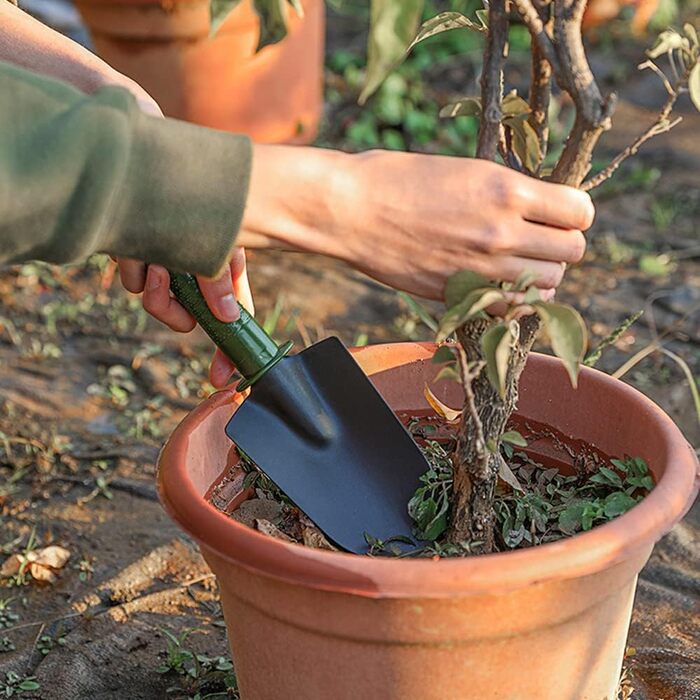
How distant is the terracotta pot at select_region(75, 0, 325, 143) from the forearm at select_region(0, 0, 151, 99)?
1.49 meters

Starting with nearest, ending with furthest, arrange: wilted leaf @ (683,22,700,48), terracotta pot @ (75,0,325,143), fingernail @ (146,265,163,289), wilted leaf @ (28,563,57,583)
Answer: wilted leaf @ (683,22,700,48) → fingernail @ (146,265,163,289) → wilted leaf @ (28,563,57,583) → terracotta pot @ (75,0,325,143)

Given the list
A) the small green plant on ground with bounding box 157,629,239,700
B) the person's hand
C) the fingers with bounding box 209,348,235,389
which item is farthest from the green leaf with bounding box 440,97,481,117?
the small green plant on ground with bounding box 157,629,239,700

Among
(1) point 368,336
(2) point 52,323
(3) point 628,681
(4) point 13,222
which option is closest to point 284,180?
(4) point 13,222

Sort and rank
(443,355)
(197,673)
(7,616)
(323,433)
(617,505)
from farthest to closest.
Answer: (7,616) < (197,673) < (323,433) < (617,505) < (443,355)

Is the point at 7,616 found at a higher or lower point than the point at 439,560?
lower

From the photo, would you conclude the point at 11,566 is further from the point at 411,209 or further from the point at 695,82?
the point at 695,82

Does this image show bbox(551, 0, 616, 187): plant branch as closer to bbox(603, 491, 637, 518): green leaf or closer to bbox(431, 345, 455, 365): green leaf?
bbox(431, 345, 455, 365): green leaf

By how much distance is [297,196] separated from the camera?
39.6 inches

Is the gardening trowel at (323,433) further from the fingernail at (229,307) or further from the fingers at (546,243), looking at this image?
the fingers at (546,243)

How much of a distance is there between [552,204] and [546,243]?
0.12ft

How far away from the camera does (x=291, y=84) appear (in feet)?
10.3

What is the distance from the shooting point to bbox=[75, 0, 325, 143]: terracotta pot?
9.36 ft

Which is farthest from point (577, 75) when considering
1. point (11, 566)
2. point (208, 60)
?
point (208, 60)

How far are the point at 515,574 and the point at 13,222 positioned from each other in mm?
555
